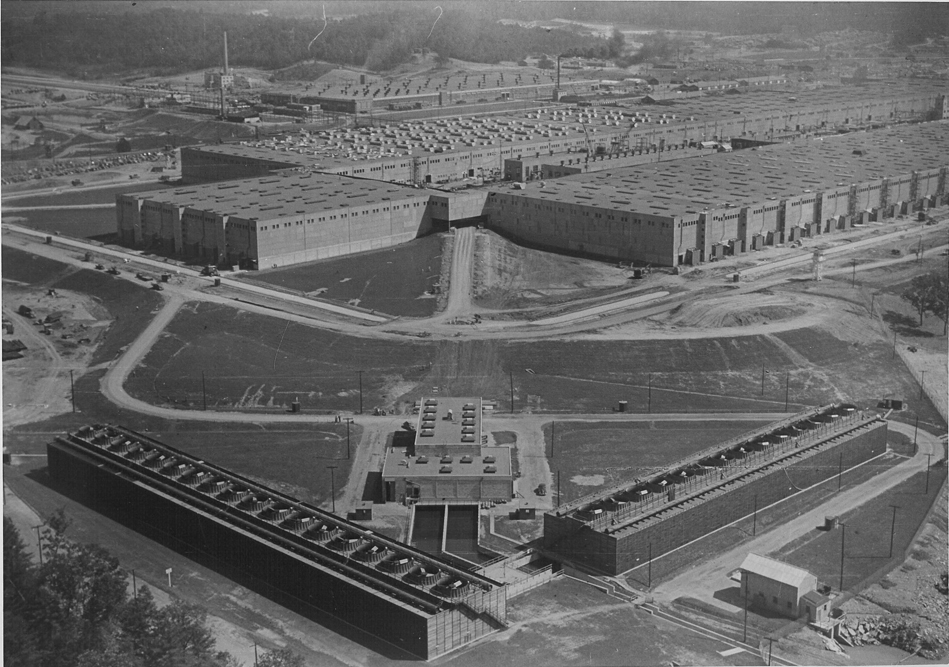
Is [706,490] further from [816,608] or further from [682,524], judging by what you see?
[816,608]

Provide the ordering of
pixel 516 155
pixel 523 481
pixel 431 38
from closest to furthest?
pixel 523 481, pixel 431 38, pixel 516 155

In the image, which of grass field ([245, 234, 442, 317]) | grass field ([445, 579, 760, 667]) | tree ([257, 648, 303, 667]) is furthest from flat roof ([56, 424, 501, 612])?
grass field ([245, 234, 442, 317])

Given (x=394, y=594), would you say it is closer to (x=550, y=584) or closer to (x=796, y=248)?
(x=550, y=584)

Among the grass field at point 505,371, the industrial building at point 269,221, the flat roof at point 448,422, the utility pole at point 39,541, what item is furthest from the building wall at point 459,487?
the industrial building at point 269,221

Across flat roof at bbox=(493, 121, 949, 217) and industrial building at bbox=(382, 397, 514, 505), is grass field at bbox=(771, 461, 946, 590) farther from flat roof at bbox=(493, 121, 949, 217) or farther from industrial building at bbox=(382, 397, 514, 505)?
flat roof at bbox=(493, 121, 949, 217)

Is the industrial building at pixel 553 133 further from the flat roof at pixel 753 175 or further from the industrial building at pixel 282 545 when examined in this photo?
the industrial building at pixel 282 545

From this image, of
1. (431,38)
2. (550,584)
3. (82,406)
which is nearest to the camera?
(550,584)

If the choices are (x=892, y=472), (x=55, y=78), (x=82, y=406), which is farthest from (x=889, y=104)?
(x=82, y=406)
